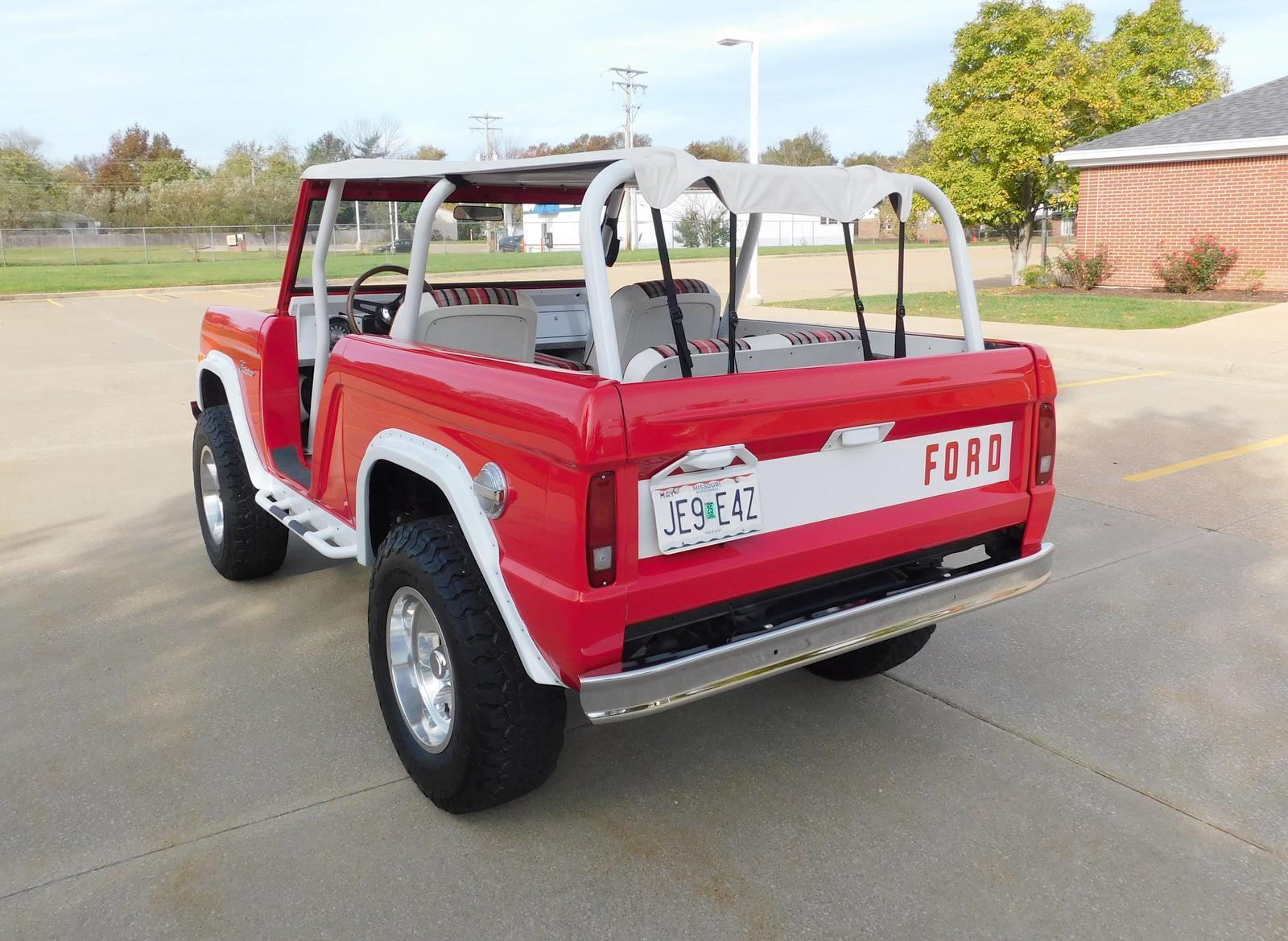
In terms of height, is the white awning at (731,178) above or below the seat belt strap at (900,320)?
above

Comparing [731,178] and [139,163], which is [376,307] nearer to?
[731,178]

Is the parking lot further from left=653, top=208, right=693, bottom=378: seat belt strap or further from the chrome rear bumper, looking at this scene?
left=653, top=208, right=693, bottom=378: seat belt strap

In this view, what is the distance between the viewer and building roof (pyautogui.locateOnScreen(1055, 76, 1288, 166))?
18.7 m

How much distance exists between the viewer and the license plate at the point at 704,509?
2.53 m

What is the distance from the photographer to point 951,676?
400 cm

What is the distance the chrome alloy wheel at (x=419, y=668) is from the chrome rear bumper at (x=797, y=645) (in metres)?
0.83

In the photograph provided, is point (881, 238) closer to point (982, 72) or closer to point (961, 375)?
point (982, 72)

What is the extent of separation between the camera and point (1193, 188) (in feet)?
65.2

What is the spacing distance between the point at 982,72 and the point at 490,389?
21.8 meters

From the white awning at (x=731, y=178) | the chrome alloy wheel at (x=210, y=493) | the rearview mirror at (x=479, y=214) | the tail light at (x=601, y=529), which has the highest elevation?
the rearview mirror at (x=479, y=214)

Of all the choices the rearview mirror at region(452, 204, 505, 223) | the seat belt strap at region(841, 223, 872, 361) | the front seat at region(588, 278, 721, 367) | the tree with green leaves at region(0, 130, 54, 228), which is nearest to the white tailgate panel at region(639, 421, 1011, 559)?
the seat belt strap at region(841, 223, 872, 361)

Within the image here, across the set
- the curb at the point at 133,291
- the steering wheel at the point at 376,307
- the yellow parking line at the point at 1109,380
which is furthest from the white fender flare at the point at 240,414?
the curb at the point at 133,291

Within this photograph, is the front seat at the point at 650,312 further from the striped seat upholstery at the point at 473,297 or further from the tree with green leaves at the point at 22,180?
the tree with green leaves at the point at 22,180

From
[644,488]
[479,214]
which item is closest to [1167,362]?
[479,214]
